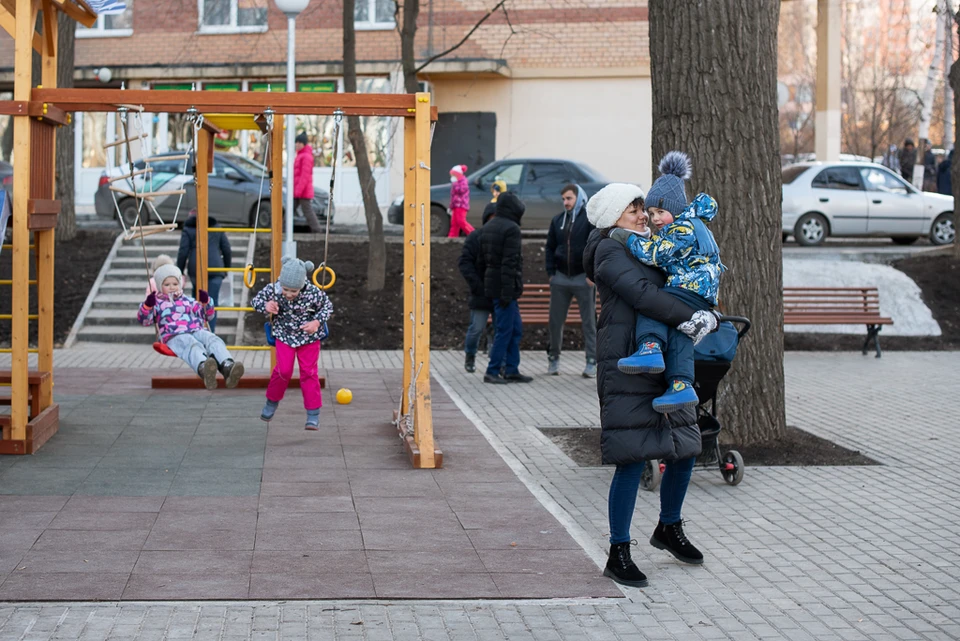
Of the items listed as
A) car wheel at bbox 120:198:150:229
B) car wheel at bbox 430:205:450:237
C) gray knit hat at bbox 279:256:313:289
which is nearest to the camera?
gray knit hat at bbox 279:256:313:289

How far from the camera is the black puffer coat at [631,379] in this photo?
5.51m

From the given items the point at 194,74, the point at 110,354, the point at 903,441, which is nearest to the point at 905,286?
the point at 903,441

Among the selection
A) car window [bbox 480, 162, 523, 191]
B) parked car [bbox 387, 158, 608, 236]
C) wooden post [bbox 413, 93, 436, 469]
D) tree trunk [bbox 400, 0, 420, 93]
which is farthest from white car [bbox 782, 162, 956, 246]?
wooden post [bbox 413, 93, 436, 469]

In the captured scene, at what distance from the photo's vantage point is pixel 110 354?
14.2 m

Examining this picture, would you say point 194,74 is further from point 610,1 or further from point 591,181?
point 591,181

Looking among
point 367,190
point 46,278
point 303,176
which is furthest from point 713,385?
point 303,176

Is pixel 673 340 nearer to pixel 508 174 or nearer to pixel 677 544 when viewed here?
pixel 677 544

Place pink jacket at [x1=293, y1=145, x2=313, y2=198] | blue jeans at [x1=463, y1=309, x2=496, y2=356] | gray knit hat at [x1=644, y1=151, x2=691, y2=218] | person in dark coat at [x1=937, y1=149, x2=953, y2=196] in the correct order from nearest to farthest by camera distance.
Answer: gray knit hat at [x1=644, y1=151, x2=691, y2=218]
blue jeans at [x1=463, y1=309, x2=496, y2=356]
pink jacket at [x1=293, y1=145, x2=313, y2=198]
person in dark coat at [x1=937, y1=149, x2=953, y2=196]

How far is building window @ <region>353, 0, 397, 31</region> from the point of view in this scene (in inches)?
1195

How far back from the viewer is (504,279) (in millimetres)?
12102

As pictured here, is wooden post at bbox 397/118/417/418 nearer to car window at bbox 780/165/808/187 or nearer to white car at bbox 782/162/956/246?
white car at bbox 782/162/956/246

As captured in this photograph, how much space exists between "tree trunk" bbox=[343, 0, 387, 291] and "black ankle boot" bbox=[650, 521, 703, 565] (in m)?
11.0

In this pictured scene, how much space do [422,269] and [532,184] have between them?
13660 millimetres

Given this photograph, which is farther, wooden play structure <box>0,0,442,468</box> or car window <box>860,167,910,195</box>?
car window <box>860,167,910,195</box>
